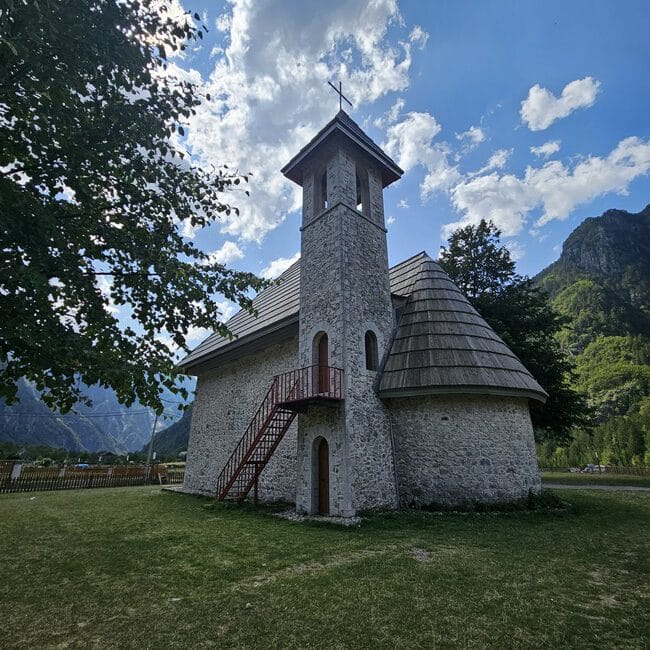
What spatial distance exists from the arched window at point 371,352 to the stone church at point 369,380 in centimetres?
3

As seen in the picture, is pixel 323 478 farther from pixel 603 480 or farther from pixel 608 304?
pixel 608 304

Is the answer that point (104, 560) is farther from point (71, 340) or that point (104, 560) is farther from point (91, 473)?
point (91, 473)

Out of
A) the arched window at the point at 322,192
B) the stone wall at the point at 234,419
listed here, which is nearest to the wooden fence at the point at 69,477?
the stone wall at the point at 234,419

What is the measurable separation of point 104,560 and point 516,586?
5.73 meters

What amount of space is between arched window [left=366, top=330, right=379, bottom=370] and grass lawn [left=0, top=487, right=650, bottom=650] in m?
Answer: 3.95

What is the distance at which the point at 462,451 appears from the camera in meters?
9.38

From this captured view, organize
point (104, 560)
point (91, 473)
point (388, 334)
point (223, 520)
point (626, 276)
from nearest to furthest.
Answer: point (104, 560) → point (223, 520) → point (388, 334) → point (91, 473) → point (626, 276)

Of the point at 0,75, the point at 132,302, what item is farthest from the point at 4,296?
the point at 0,75

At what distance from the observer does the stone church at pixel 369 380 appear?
9336 millimetres

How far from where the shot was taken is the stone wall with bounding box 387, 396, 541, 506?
364 inches

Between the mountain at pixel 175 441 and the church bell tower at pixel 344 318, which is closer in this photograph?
the church bell tower at pixel 344 318

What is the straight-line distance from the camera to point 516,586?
14.3 ft

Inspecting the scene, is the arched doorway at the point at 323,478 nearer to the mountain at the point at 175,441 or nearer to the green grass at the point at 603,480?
the green grass at the point at 603,480

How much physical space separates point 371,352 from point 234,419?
6803mm
